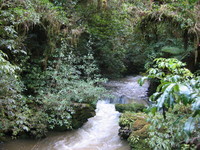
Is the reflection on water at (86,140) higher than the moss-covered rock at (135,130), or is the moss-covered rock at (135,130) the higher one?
the moss-covered rock at (135,130)

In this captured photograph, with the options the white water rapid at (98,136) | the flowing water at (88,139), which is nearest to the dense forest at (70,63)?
the flowing water at (88,139)

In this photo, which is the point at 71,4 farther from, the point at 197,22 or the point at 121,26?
the point at 197,22

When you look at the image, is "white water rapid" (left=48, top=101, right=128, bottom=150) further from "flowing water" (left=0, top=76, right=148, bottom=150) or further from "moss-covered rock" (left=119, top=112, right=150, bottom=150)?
"moss-covered rock" (left=119, top=112, right=150, bottom=150)

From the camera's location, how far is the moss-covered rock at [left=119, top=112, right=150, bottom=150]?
3892 mm

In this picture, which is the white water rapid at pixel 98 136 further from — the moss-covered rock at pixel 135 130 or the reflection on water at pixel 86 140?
the moss-covered rock at pixel 135 130

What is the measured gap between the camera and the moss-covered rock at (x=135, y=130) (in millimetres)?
3892

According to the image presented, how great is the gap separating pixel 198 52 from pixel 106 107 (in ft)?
12.6

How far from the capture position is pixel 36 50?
6.00 metres

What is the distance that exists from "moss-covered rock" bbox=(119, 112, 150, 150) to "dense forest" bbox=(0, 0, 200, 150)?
15 millimetres

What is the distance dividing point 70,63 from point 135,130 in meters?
2.96

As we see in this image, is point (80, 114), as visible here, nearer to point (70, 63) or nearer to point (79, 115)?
point (79, 115)

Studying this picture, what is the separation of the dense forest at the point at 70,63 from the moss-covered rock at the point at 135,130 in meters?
0.01

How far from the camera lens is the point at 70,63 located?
229 inches

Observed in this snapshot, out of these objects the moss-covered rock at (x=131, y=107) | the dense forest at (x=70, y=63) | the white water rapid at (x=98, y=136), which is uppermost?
the dense forest at (x=70, y=63)
